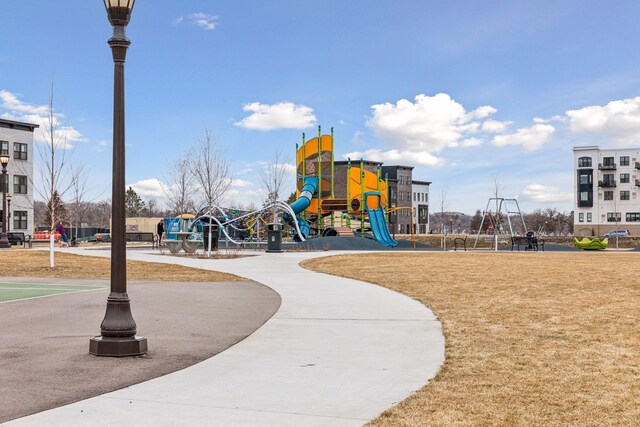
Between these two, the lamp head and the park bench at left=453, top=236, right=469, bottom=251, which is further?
the park bench at left=453, top=236, right=469, bottom=251

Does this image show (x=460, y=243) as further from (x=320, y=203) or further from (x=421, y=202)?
(x=421, y=202)

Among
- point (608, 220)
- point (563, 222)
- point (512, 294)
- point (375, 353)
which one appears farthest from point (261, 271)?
point (563, 222)

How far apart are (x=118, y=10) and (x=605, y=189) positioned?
11660 centimetres

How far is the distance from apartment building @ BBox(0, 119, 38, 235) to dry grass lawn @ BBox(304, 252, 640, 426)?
6713 cm

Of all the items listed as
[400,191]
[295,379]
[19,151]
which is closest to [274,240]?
[295,379]

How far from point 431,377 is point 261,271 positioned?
51.2 feet

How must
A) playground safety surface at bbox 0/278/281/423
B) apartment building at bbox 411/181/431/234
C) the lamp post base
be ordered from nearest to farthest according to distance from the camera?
playground safety surface at bbox 0/278/281/423 → the lamp post base → apartment building at bbox 411/181/431/234

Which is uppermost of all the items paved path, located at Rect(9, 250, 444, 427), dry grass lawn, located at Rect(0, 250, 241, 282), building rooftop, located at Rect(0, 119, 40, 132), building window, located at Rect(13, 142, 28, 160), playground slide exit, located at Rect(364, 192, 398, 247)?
building rooftop, located at Rect(0, 119, 40, 132)

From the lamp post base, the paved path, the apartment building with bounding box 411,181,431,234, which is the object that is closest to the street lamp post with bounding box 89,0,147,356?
the lamp post base

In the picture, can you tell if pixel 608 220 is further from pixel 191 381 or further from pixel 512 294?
pixel 191 381

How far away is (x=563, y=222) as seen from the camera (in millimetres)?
137750

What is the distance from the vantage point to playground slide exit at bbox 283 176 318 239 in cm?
5141

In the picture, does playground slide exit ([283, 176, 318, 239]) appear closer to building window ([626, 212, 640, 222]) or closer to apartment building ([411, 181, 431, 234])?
building window ([626, 212, 640, 222])

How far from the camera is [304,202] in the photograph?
51.8 m
